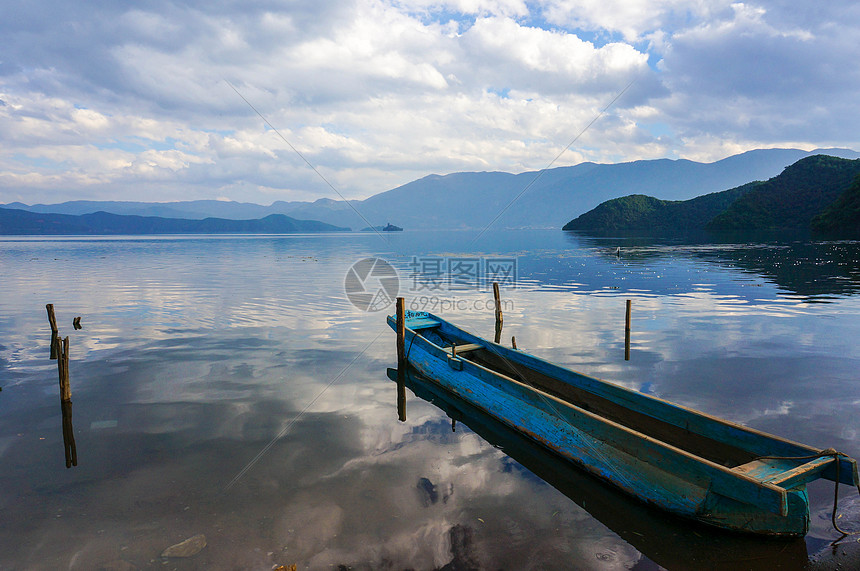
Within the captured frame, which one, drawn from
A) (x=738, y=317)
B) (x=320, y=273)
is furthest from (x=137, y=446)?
(x=320, y=273)

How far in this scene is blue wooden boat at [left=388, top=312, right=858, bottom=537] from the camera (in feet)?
21.9

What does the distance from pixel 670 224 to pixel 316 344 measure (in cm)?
17481

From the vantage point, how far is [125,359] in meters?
17.0

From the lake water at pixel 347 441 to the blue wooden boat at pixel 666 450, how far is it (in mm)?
541

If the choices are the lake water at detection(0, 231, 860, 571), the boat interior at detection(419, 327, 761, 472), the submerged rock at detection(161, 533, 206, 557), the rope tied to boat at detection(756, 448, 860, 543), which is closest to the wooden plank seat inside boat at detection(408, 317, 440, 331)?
the lake water at detection(0, 231, 860, 571)

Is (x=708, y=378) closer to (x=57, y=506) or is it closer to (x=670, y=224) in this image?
(x=57, y=506)

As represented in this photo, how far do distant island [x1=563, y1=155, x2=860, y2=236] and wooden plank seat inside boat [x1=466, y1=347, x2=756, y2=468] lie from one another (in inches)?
3985

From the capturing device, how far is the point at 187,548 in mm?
7141

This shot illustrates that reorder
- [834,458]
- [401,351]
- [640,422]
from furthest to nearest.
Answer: [401,351], [640,422], [834,458]
